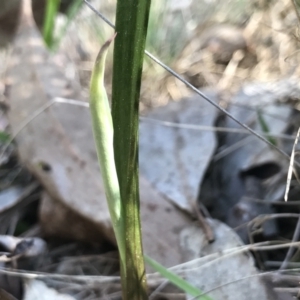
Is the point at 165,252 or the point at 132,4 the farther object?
the point at 165,252

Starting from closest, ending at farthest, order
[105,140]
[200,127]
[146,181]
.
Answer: [105,140], [146,181], [200,127]

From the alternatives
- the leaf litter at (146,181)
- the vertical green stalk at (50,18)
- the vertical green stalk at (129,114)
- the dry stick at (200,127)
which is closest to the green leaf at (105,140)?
the vertical green stalk at (129,114)

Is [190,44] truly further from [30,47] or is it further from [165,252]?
[165,252]

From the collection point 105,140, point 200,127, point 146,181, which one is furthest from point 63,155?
point 105,140

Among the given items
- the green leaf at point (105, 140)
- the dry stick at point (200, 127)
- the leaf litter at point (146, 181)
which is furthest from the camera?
the dry stick at point (200, 127)

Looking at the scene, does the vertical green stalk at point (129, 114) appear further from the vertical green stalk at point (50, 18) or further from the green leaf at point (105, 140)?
the vertical green stalk at point (50, 18)

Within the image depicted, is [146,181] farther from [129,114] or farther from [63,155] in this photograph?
[129,114]

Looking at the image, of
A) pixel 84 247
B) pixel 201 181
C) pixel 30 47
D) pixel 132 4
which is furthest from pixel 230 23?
pixel 132 4

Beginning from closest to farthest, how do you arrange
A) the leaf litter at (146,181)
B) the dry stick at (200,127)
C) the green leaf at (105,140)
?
the green leaf at (105,140) → the leaf litter at (146,181) → the dry stick at (200,127)

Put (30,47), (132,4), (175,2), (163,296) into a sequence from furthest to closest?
(175,2) < (30,47) < (163,296) < (132,4)
